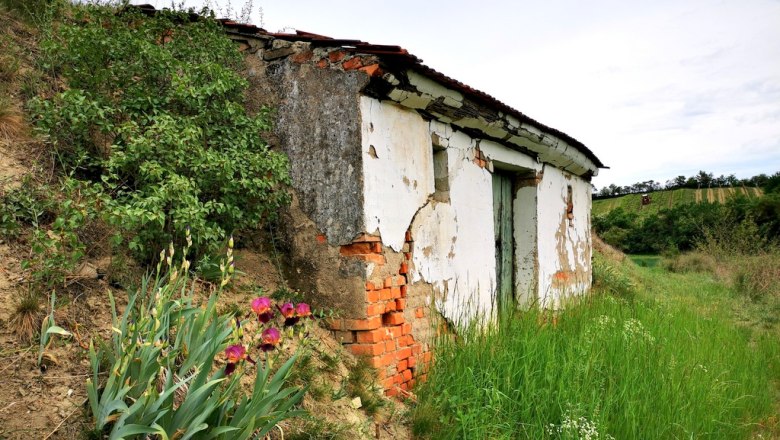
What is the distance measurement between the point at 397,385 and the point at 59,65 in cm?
372

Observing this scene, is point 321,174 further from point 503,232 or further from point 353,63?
point 503,232

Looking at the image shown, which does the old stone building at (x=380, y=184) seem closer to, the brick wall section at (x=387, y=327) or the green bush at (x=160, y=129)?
the brick wall section at (x=387, y=327)

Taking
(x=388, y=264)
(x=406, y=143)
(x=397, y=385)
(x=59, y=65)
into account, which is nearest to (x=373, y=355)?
(x=397, y=385)

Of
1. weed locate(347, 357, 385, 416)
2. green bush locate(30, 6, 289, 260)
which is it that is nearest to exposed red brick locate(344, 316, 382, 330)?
weed locate(347, 357, 385, 416)

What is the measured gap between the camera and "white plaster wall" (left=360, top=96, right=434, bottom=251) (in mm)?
4023

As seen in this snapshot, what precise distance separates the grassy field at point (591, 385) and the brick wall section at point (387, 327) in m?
0.25

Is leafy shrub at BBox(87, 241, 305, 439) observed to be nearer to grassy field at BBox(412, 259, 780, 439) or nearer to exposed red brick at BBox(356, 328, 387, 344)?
exposed red brick at BBox(356, 328, 387, 344)

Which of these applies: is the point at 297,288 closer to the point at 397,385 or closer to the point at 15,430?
the point at 397,385

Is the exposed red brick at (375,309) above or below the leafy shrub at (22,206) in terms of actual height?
below

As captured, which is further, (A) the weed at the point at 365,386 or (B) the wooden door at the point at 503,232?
(B) the wooden door at the point at 503,232

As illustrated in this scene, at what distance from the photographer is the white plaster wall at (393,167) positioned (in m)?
4.02

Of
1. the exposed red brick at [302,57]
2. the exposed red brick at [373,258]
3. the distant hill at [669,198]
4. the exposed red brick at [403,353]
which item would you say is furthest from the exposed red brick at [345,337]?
the distant hill at [669,198]

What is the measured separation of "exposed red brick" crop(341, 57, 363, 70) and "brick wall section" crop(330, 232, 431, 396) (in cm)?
130

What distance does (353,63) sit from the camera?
3996 mm
